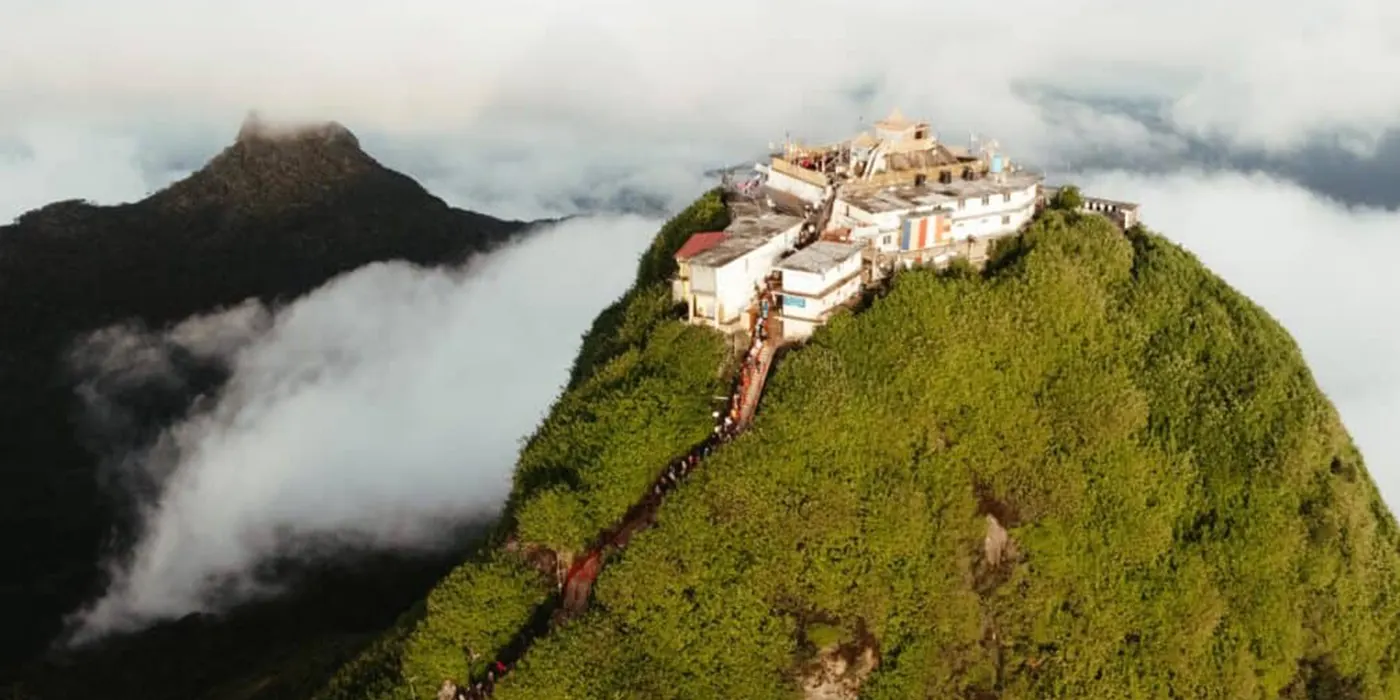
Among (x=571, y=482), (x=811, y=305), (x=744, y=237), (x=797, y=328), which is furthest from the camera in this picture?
(x=744, y=237)

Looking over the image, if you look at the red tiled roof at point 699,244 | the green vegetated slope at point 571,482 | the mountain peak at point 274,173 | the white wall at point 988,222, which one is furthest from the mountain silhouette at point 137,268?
the white wall at point 988,222

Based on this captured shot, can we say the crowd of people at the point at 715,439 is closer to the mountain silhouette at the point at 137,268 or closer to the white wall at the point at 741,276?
the white wall at the point at 741,276

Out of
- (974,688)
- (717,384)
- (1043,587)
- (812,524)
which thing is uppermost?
(717,384)

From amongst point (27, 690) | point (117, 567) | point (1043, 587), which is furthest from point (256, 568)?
point (1043, 587)

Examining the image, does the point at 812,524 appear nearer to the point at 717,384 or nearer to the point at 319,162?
the point at 717,384

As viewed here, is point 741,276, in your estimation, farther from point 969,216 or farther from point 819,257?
point 969,216

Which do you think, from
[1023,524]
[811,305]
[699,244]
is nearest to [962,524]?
[1023,524]
